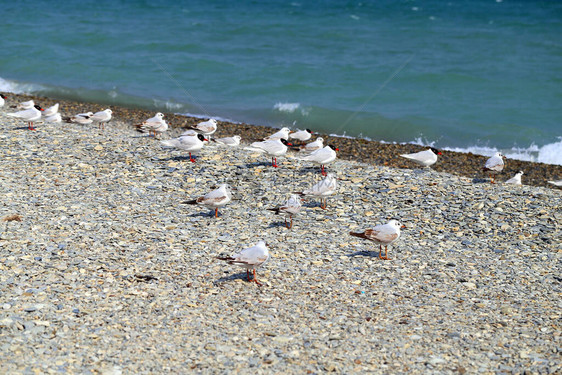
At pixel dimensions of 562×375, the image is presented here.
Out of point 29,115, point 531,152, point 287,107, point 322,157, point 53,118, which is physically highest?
point 322,157

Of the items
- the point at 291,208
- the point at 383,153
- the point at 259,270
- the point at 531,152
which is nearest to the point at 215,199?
the point at 291,208

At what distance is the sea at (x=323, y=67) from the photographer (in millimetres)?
26938

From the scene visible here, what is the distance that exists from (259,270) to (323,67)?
2621 centimetres

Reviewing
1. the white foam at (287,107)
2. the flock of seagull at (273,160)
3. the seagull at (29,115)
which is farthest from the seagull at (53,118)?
Result: the white foam at (287,107)

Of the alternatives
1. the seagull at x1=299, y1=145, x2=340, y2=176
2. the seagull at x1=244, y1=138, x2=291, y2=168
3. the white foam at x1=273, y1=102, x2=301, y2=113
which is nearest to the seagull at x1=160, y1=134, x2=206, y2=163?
the seagull at x1=244, y1=138, x2=291, y2=168

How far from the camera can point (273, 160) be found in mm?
16484

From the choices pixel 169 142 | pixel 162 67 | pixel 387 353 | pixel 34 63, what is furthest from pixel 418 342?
pixel 34 63

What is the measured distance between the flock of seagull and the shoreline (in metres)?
1.09

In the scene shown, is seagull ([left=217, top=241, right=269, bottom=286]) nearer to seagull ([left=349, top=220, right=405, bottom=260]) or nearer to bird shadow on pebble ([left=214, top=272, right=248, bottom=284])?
bird shadow on pebble ([left=214, top=272, right=248, bottom=284])

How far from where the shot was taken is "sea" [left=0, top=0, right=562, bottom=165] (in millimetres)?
26938

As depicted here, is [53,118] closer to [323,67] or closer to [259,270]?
[259,270]

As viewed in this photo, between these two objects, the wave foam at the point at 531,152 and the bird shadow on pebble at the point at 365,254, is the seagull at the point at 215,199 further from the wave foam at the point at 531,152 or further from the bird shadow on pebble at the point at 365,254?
the wave foam at the point at 531,152

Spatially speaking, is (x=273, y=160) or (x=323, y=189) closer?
(x=323, y=189)

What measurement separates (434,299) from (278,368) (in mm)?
3434
